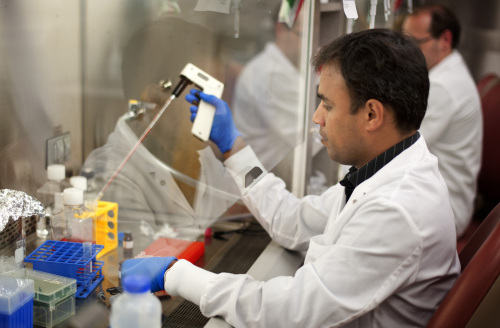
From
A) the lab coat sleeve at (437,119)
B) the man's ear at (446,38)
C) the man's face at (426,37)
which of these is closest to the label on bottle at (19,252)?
the lab coat sleeve at (437,119)

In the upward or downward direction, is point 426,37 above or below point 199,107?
above

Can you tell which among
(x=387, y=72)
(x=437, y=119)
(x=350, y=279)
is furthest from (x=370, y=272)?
(x=437, y=119)

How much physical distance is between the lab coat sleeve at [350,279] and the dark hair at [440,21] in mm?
1835

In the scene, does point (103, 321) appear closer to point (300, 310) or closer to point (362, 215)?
point (300, 310)

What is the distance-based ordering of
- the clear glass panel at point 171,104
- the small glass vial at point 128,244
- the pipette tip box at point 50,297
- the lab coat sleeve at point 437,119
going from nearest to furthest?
the pipette tip box at point 50,297, the small glass vial at point 128,244, the clear glass panel at point 171,104, the lab coat sleeve at point 437,119

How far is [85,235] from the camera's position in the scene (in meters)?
1.26

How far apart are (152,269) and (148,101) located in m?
0.65

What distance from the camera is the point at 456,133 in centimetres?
236

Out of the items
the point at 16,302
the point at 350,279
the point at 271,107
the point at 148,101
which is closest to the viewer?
the point at 16,302

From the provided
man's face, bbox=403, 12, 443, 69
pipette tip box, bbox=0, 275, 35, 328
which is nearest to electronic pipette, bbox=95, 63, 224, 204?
pipette tip box, bbox=0, 275, 35, 328

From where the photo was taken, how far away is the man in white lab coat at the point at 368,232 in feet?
3.22

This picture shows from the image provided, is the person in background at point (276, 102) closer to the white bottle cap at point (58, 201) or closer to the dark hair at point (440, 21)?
the white bottle cap at point (58, 201)

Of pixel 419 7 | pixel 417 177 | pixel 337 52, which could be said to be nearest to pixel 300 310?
pixel 417 177

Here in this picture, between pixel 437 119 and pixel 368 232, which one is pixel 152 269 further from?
pixel 437 119
